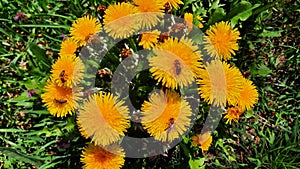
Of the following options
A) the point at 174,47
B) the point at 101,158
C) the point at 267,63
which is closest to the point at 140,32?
the point at 174,47

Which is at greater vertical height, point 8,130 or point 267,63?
point 267,63

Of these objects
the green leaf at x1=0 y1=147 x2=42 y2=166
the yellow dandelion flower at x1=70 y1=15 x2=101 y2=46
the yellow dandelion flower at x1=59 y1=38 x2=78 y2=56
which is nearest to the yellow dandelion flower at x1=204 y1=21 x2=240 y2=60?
the yellow dandelion flower at x1=70 y1=15 x2=101 y2=46

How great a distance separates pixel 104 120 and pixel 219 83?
0.70 m

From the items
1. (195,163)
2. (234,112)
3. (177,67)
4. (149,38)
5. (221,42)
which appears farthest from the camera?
(195,163)

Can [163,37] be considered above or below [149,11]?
below

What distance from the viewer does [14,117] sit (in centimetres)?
323

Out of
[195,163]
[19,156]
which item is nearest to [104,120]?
[195,163]

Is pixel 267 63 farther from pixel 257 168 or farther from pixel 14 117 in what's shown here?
pixel 14 117

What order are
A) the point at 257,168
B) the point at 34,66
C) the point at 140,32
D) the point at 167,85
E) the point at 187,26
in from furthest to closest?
the point at 34,66
the point at 257,168
the point at 187,26
the point at 140,32
the point at 167,85

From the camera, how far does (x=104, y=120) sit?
224cm

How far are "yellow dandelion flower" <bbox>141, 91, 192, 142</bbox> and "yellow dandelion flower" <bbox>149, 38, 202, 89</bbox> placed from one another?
0.31 feet

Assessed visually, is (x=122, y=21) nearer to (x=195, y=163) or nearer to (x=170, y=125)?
(x=170, y=125)

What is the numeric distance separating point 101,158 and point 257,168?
1.31 meters

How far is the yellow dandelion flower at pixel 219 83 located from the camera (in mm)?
2273
